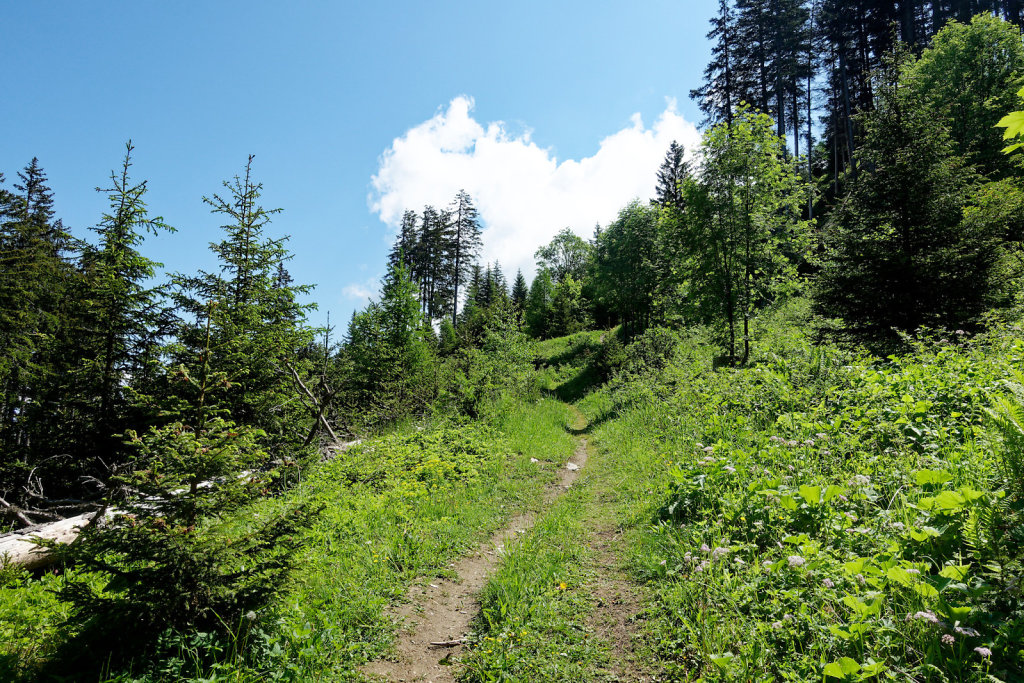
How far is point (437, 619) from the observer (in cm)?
462

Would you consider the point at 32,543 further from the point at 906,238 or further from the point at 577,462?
the point at 906,238

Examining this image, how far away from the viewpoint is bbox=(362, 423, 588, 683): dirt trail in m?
3.79

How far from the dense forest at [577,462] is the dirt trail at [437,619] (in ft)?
0.32

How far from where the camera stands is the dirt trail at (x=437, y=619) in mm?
3795

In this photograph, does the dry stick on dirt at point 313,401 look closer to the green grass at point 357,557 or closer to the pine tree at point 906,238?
the green grass at point 357,557

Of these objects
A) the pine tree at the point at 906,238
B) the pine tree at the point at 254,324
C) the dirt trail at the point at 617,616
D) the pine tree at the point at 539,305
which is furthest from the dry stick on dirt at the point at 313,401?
the pine tree at the point at 539,305

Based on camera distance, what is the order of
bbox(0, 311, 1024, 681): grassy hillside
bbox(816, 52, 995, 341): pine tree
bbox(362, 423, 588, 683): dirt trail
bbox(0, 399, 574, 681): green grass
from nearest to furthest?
bbox(0, 311, 1024, 681): grassy hillside, bbox(0, 399, 574, 681): green grass, bbox(362, 423, 588, 683): dirt trail, bbox(816, 52, 995, 341): pine tree

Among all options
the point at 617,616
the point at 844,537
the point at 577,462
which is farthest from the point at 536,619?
Result: the point at 577,462

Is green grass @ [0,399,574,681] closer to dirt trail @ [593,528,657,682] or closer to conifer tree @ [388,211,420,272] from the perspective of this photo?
dirt trail @ [593,528,657,682]

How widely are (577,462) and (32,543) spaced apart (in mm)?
10092

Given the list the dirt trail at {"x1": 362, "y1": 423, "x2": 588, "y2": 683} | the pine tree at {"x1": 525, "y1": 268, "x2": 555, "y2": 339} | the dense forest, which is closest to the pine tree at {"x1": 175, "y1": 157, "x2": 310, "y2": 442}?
the dense forest

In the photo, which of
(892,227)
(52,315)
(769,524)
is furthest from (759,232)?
(52,315)

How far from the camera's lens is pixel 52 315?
9961 mm

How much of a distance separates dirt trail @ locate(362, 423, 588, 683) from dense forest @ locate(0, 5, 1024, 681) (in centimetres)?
10
